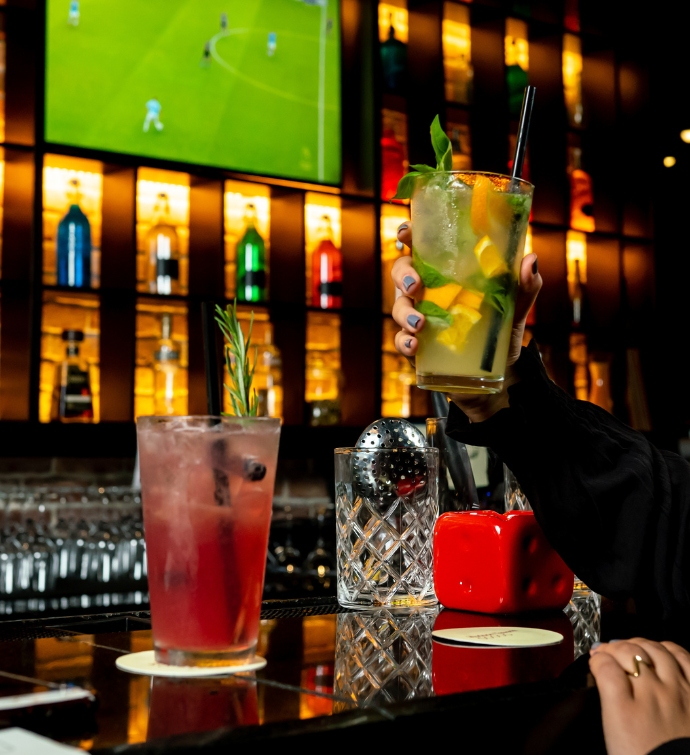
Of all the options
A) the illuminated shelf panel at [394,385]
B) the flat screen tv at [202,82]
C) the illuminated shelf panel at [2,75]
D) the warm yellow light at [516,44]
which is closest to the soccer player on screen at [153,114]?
the flat screen tv at [202,82]

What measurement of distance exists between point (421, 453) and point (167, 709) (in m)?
0.55

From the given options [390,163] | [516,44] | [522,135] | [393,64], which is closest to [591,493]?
[522,135]

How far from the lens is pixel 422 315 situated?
37.3 inches

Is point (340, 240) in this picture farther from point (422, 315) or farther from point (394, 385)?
point (422, 315)

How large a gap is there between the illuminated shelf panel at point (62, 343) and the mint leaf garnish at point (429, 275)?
2137 mm

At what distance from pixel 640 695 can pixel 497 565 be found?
0.34 metres

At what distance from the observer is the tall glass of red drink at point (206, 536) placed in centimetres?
69

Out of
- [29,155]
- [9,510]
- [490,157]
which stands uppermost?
[490,157]

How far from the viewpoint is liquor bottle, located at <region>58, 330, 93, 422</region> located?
289cm

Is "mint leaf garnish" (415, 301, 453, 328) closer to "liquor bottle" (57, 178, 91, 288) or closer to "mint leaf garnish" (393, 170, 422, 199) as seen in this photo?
"mint leaf garnish" (393, 170, 422, 199)

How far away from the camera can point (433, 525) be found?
112 centimetres

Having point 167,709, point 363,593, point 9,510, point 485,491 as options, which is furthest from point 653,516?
point 9,510

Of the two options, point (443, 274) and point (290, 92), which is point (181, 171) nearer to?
point (290, 92)

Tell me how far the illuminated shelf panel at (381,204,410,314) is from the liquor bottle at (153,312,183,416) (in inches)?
30.3
